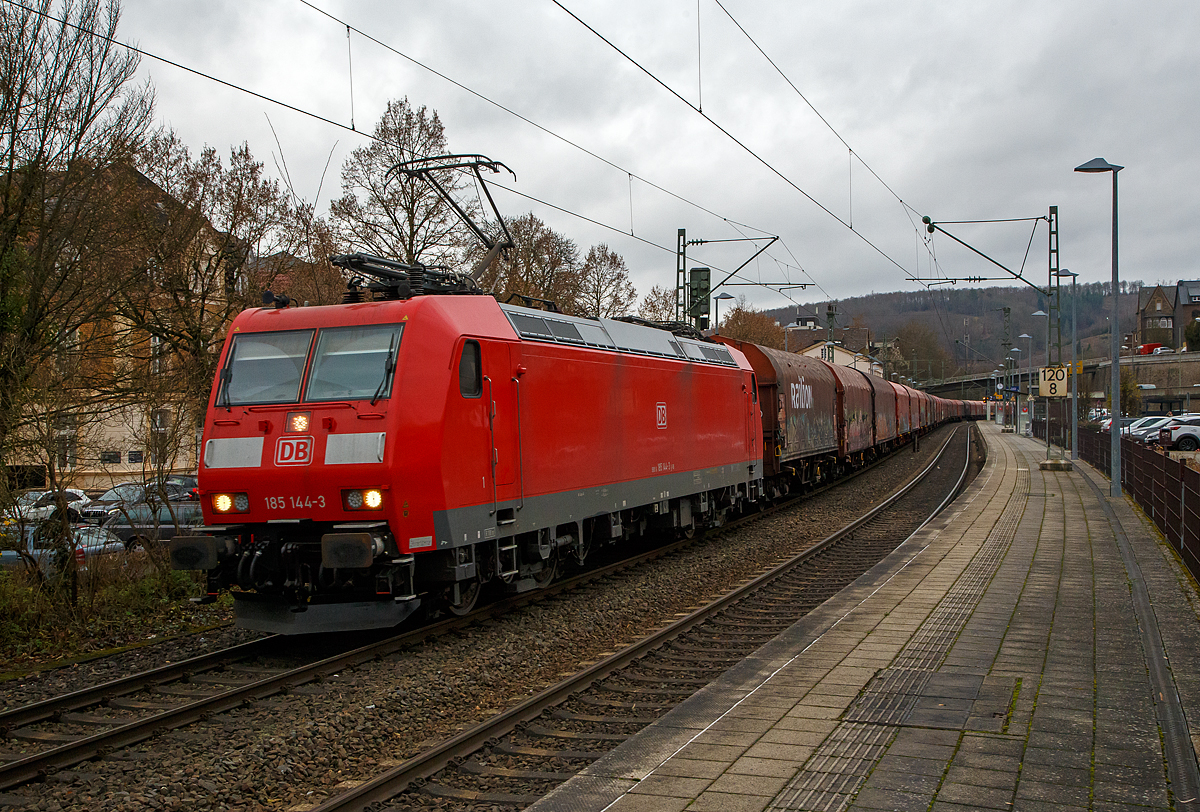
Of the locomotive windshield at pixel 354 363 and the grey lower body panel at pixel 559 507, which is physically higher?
the locomotive windshield at pixel 354 363

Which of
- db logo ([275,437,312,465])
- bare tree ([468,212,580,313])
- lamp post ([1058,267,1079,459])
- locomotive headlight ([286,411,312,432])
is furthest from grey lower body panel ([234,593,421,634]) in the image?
lamp post ([1058,267,1079,459])

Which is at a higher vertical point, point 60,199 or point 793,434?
point 60,199

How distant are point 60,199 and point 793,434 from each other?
15.3 m

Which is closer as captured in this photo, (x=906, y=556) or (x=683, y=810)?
(x=683, y=810)

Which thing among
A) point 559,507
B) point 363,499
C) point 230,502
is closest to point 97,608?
point 230,502

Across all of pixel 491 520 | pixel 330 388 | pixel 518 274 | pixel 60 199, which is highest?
pixel 518 274

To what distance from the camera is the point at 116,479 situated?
37.1 ft

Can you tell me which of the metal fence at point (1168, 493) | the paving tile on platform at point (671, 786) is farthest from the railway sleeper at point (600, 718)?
the metal fence at point (1168, 493)

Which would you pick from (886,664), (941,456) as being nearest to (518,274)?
(941,456)

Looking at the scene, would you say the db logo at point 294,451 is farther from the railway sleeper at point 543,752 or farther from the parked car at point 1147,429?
the parked car at point 1147,429

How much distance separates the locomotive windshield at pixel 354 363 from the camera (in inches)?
321

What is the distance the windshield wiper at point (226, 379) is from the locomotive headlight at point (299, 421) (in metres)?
0.77

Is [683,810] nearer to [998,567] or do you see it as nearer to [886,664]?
[886,664]

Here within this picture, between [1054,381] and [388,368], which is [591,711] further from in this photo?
[1054,381]
